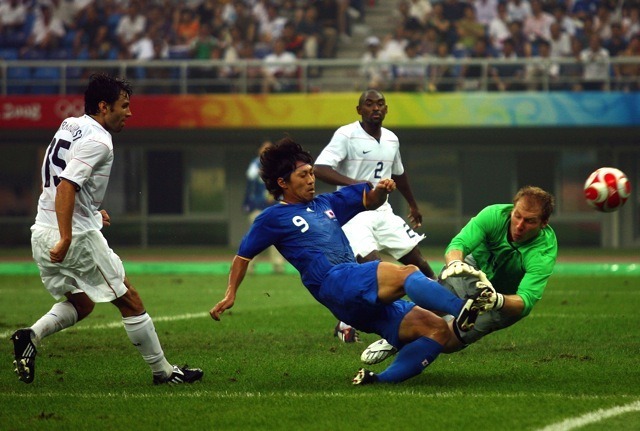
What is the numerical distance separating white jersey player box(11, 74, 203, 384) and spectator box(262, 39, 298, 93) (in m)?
15.9

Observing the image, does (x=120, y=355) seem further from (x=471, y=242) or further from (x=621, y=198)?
(x=621, y=198)

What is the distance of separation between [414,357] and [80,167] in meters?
2.49

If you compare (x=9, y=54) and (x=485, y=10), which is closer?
(x=485, y=10)

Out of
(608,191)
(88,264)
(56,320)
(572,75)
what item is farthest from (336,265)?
(572,75)

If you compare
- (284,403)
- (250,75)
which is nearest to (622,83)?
(250,75)

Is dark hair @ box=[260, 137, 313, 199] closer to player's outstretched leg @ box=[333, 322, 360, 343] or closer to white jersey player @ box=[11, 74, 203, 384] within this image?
white jersey player @ box=[11, 74, 203, 384]

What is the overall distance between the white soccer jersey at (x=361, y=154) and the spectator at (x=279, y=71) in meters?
12.6

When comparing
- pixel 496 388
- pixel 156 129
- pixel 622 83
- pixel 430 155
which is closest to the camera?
pixel 496 388

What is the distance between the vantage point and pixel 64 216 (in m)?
7.06

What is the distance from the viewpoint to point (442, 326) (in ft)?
23.4

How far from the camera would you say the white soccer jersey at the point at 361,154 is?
10734mm

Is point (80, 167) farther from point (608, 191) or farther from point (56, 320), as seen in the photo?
point (608, 191)

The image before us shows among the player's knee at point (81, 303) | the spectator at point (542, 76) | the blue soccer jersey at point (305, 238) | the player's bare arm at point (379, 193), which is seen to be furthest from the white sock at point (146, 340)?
the spectator at point (542, 76)

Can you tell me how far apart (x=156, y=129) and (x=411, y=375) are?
19.0 m
